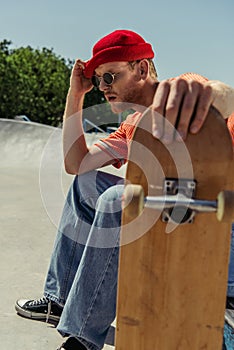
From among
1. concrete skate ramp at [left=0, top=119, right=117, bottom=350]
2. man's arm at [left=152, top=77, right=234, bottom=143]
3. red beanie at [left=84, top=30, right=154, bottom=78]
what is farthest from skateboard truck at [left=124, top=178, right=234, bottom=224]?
concrete skate ramp at [left=0, top=119, right=117, bottom=350]

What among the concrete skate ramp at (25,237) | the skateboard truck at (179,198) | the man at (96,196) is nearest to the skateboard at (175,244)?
the skateboard truck at (179,198)

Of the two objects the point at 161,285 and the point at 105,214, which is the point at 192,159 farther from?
the point at 105,214

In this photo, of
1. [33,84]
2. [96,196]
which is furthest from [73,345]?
[33,84]

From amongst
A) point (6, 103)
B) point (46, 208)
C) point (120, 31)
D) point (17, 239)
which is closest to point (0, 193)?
point (46, 208)

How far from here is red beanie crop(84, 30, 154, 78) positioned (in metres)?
1.96

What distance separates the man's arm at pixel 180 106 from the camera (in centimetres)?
131

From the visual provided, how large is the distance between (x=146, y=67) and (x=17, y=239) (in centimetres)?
248

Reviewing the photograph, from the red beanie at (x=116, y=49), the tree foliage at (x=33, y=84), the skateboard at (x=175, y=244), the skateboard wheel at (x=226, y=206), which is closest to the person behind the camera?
the skateboard wheel at (x=226, y=206)

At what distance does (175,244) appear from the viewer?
4.69 ft

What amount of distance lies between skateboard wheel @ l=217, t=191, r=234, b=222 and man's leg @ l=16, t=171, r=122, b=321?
3.51ft

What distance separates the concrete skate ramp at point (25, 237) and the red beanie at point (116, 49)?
4.35ft

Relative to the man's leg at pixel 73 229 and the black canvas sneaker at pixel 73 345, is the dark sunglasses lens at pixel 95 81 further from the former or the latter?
the black canvas sneaker at pixel 73 345

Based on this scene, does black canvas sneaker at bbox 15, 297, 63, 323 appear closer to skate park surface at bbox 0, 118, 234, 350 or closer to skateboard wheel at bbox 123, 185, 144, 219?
skate park surface at bbox 0, 118, 234, 350

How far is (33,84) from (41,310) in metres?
22.4
